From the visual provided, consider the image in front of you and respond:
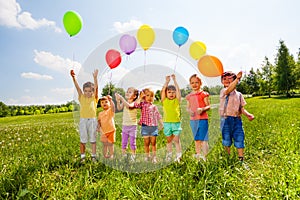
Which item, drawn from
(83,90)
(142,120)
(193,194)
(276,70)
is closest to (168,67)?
(142,120)

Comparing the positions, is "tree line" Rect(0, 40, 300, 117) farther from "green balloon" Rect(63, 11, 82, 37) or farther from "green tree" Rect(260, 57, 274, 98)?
"green balloon" Rect(63, 11, 82, 37)

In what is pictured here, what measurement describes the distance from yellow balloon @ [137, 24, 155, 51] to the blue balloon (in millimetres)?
353

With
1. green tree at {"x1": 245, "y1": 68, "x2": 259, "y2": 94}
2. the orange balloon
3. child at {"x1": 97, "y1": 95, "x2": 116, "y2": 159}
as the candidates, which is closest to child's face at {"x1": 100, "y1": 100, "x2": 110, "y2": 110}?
child at {"x1": 97, "y1": 95, "x2": 116, "y2": 159}

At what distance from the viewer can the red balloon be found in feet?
13.9

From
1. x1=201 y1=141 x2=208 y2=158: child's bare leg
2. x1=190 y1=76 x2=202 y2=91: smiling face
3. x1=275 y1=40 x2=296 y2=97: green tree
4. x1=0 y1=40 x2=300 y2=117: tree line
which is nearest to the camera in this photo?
x1=190 y1=76 x2=202 y2=91: smiling face

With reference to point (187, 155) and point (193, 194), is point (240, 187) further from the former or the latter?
point (187, 155)

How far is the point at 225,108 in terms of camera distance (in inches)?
175

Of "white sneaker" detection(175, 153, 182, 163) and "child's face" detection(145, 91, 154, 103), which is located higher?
"child's face" detection(145, 91, 154, 103)

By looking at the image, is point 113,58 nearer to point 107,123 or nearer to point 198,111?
point 107,123

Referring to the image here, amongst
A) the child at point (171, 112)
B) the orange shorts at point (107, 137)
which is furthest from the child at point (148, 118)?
the orange shorts at point (107, 137)

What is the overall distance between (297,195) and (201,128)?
5.89ft

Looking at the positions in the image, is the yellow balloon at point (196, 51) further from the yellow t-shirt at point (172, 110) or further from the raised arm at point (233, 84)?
the yellow t-shirt at point (172, 110)

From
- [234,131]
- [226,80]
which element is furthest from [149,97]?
[234,131]

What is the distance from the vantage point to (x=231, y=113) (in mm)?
4379
